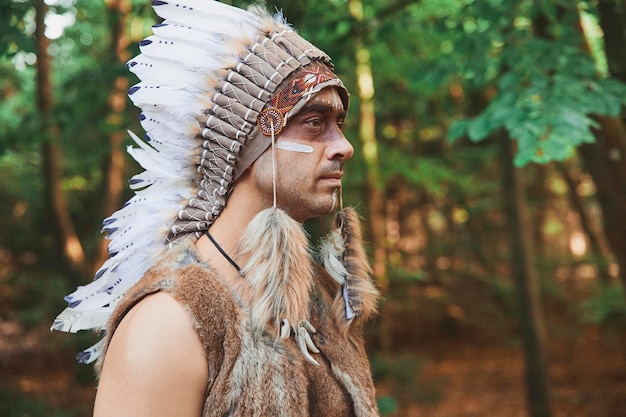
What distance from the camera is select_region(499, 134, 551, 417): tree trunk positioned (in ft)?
25.4

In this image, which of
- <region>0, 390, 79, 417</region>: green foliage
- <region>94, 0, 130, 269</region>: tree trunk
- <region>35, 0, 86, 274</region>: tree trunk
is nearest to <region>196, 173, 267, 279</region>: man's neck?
<region>94, 0, 130, 269</region>: tree trunk

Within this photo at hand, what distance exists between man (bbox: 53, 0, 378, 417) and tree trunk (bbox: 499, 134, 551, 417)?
612 centimetres

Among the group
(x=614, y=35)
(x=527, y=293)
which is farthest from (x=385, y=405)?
(x=527, y=293)

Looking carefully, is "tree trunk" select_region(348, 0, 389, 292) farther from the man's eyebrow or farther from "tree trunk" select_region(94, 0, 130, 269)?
the man's eyebrow

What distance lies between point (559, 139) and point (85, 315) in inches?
79.7

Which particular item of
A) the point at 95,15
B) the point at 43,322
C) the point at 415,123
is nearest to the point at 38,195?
the point at 43,322

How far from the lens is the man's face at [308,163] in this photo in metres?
1.81

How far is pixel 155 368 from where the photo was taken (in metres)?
1.50

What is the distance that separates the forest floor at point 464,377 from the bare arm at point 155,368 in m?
5.48

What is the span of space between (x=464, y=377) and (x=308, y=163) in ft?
31.4

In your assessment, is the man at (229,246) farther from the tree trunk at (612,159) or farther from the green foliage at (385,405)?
the tree trunk at (612,159)

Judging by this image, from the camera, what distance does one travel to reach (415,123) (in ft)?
39.5

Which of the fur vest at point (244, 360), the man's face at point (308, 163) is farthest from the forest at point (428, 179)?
the man's face at point (308, 163)

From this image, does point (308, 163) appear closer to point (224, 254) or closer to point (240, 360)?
point (224, 254)
